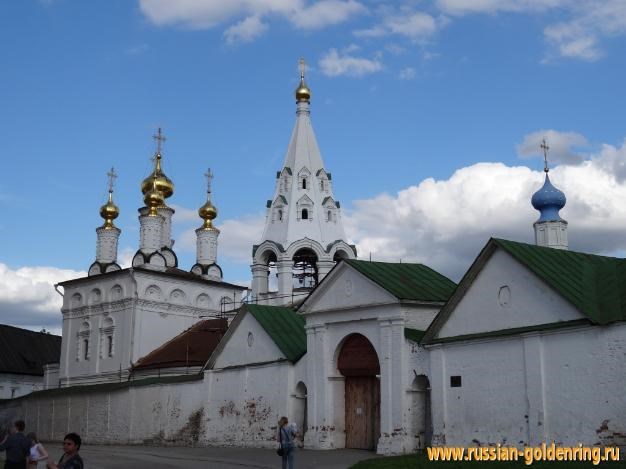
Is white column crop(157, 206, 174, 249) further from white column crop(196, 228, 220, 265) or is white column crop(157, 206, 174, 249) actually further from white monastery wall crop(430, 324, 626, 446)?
white monastery wall crop(430, 324, 626, 446)

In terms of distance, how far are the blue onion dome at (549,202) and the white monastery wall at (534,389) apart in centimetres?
1155

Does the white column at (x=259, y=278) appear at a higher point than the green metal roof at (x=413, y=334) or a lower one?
higher

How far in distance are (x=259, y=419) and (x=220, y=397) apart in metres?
2.28

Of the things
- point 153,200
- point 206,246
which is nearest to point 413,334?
point 153,200

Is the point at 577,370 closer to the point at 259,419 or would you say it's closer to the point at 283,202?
the point at 259,419

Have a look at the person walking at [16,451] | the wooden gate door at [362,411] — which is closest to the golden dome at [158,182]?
the wooden gate door at [362,411]

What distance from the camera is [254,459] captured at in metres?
20.8

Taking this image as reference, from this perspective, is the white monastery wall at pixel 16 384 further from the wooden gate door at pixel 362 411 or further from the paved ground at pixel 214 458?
the wooden gate door at pixel 362 411

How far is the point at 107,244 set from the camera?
1795 inches

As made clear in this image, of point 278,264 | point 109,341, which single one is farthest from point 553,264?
point 109,341

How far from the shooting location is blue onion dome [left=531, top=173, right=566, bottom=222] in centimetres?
2998

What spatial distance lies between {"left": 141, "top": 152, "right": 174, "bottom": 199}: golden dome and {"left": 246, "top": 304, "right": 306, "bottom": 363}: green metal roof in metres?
20.8

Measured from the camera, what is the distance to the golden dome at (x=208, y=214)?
46812mm

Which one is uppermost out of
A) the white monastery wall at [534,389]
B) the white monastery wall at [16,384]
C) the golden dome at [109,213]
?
the golden dome at [109,213]
